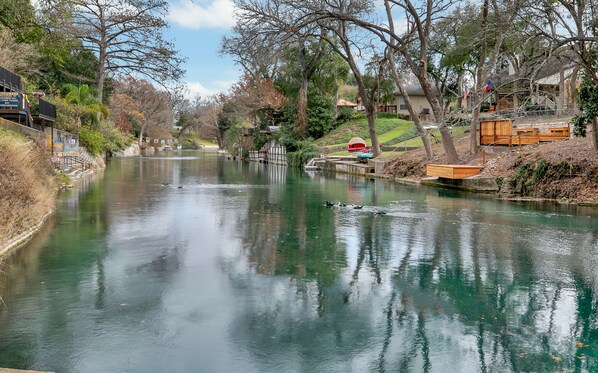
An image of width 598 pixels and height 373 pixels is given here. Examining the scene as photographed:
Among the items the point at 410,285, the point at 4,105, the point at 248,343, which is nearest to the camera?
the point at 248,343

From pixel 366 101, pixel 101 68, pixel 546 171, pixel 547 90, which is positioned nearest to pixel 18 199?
pixel 546 171

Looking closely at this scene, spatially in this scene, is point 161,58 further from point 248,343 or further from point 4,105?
point 248,343

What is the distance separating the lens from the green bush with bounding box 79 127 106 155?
130ft

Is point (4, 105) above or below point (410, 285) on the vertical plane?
above

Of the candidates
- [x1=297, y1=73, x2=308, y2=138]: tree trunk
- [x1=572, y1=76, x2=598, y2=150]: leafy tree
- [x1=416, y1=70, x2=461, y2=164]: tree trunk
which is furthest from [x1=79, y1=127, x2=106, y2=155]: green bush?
[x1=572, y1=76, x2=598, y2=150]: leafy tree

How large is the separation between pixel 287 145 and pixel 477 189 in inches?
1254

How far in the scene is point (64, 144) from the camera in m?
31.8

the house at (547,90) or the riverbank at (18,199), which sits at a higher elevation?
the house at (547,90)

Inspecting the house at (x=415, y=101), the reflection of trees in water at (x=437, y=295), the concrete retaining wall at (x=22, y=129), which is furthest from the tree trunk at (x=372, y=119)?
the house at (x=415, y=101)

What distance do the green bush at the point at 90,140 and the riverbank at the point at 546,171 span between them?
89.5 ft

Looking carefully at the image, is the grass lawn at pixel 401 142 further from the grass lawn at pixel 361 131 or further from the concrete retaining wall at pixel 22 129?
the concrete retaining wall at pixel 22 129

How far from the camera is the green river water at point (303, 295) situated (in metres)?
5.98

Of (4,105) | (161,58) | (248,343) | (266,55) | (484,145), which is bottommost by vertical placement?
(248,343)

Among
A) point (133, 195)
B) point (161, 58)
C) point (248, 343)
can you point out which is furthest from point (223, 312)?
point (161, 58)
